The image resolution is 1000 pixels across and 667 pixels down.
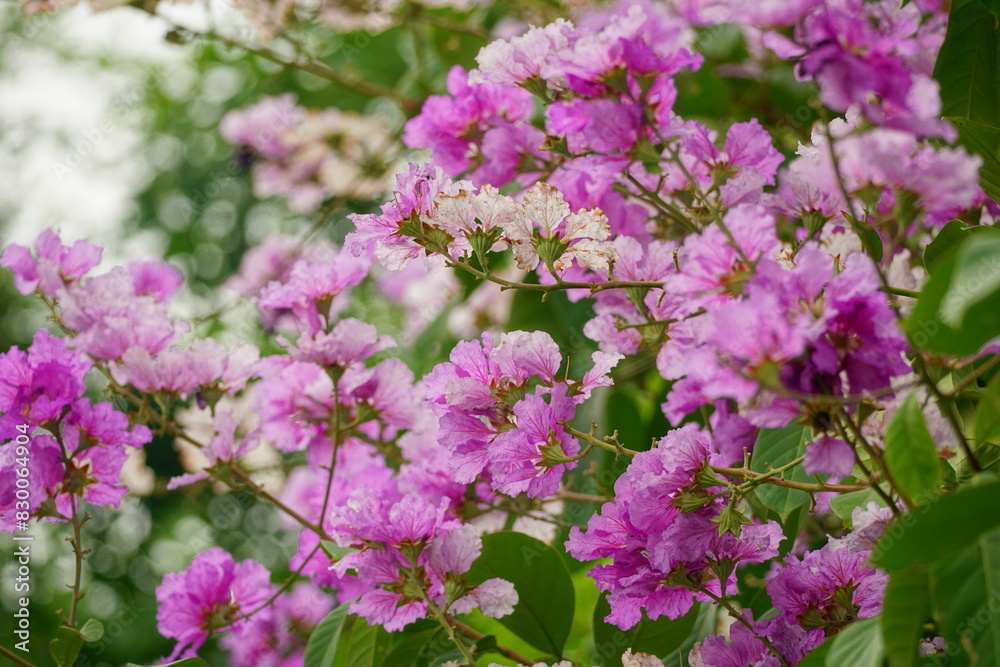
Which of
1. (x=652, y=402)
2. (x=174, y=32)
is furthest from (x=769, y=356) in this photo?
(x=174, y=32)

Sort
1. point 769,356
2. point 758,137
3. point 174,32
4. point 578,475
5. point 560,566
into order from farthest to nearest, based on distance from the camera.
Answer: point 174,32
point 578,475
point 560,566
point 758,137
point 769,356

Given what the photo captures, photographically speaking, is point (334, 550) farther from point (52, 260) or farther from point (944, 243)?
point (944, 243)

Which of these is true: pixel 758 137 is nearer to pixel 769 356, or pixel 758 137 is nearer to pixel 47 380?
pixel 769 356

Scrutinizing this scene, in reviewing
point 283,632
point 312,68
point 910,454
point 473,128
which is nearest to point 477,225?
point 473,128

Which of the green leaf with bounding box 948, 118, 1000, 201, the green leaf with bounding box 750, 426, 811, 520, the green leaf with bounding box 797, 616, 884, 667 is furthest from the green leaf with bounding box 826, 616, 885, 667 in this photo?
the green leaf with bounding box 948, 118, 1000, 201

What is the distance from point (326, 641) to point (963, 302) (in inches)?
28.8

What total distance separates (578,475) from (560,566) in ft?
1.22

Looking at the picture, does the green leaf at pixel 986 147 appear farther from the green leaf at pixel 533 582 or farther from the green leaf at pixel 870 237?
the green leaf at pixel 533 582

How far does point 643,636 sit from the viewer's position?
0.90 m

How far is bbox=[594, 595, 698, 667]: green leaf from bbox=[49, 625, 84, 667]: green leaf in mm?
531

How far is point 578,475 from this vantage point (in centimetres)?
135

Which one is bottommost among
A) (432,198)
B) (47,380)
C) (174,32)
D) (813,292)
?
(47,380)

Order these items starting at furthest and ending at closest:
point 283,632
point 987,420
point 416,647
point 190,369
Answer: point 283,632
point 190,369
point 416,647
point 987,420

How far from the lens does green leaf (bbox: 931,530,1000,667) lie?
511mm
